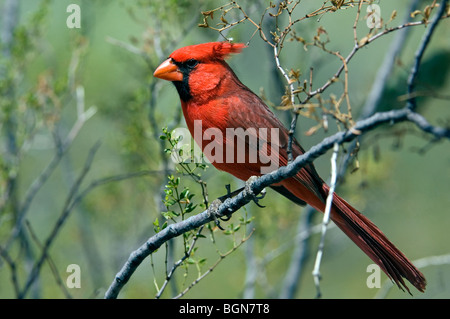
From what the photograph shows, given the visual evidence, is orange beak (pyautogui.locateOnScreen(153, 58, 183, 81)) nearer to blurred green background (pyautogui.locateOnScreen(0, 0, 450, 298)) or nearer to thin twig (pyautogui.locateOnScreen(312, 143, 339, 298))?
blurred green background (pyautogui.locateOnScreen(0, 0, 450, 298))

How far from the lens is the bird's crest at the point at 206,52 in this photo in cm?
269

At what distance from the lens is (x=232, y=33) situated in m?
3.76

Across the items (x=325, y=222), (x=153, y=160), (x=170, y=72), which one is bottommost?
(x=153, y=160)

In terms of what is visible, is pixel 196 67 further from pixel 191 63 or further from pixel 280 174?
pixel 280 174

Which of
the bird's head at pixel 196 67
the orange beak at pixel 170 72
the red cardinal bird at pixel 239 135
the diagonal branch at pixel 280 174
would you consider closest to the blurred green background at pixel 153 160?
the diagonal branch at pixel 280 174

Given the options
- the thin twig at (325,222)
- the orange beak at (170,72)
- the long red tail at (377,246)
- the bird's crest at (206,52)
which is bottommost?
the long red tail at (377,246)

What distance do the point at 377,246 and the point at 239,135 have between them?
2.38ft

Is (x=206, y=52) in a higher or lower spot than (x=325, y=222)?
higher

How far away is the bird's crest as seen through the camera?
2688 millimetres

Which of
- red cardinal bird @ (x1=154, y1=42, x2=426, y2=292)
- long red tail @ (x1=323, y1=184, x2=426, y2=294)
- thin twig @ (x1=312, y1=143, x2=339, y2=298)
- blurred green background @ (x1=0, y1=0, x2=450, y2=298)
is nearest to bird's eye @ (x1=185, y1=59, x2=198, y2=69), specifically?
red cardinal bird @ (x1=154, y1=42, x2=426, y2=292)

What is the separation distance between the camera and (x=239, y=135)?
8.13 ft

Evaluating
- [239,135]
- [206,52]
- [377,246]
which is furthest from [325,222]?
[206,52]

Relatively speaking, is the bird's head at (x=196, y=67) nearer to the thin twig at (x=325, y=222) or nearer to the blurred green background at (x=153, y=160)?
the blurred green background at (x=153, y=160)
